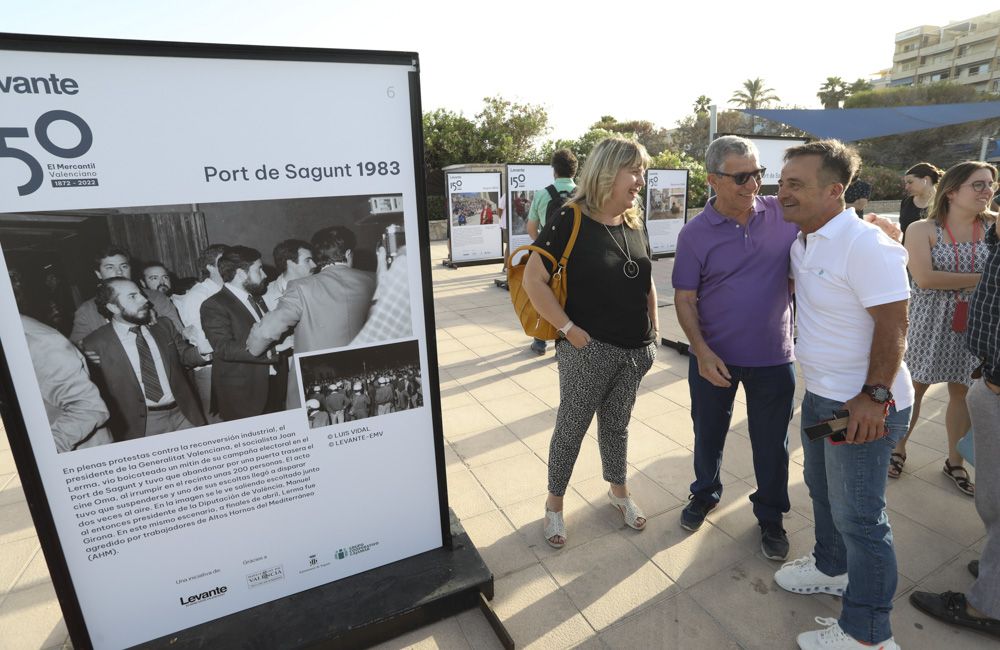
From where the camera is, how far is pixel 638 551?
8.34 feet

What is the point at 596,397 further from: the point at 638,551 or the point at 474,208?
the point at 474,208

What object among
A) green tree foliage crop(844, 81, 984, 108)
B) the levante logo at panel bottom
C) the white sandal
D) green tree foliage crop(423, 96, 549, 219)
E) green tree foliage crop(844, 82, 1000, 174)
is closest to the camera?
the levante logo at panel bottom

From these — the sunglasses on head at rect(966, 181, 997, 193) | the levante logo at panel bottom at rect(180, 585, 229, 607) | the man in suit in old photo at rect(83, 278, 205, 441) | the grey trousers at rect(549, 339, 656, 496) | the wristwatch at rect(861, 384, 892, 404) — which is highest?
the sunglasses on head at rect(966, 181, 997, 193)

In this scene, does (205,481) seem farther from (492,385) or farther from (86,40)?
(492,385)

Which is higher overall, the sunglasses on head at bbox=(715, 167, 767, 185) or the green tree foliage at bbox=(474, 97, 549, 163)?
the green tree foliage at bbox=(474, 97, 549, 163)

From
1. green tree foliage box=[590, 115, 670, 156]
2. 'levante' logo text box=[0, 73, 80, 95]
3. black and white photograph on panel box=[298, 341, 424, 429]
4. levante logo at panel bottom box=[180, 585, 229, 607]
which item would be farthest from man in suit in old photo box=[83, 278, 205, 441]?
A: green tree foliage box=[590, 115, 670, 156]

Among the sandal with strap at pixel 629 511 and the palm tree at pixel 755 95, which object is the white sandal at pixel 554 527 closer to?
the sandal with strap at pixel 629 511

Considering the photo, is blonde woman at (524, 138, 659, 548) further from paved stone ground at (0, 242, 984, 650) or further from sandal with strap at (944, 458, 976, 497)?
sandal with strap at (944, 458, 976, 497)

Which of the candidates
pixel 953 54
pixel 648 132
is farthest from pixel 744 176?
pixel 953 54

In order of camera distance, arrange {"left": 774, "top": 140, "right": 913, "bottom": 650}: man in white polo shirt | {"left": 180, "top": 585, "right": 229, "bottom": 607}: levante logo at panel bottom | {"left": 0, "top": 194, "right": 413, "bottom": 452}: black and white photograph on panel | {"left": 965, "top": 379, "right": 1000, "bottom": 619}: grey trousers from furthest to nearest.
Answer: {"left": 965, "top": 379, "right": 1000, "bottom": 619}: grey trousers
{"left": 180, "top": 585, "right": 229, "bottom": 607}: levante logo at panel bottom
{"left": 774, "top": 140, "right": 913, "bottom": 650}: man in white polo shirt
{"left": 0, "top": 194, "right": 413, "bottom": 452}: black and white photograph on panel

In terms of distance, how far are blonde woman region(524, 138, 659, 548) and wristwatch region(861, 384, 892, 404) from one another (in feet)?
2.99

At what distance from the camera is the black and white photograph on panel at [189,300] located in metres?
1.47

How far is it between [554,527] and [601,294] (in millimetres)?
1230

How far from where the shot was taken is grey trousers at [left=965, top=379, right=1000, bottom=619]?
196 cm
